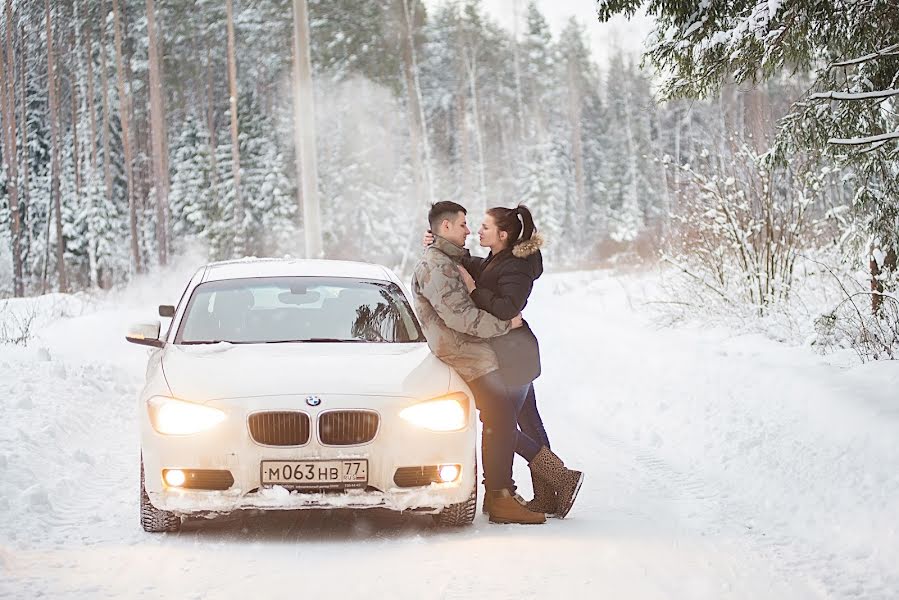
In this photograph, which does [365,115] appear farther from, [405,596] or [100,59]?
[405,596]

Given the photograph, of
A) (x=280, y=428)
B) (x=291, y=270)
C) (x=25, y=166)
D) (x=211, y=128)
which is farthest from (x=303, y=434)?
(x=211, y=128)

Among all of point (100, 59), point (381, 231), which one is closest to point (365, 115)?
point (381, 231)

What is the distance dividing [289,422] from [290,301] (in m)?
1.76

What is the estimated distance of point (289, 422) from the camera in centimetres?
520

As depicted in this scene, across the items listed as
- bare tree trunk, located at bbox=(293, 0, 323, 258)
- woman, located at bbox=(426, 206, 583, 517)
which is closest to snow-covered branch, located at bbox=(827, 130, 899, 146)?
woman, located at bbox=(426, 206, 583, 517)

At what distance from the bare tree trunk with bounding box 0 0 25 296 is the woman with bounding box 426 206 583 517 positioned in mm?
30162

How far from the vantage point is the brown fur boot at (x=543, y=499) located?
243 inches

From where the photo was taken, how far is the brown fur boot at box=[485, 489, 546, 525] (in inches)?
232

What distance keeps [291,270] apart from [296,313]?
1.51 feet

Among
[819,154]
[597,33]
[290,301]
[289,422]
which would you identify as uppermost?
[597,33]

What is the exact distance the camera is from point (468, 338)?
5.89 metres

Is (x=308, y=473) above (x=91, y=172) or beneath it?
beneath

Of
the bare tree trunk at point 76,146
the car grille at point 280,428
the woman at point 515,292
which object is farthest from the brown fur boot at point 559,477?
the bare tree trunk at point 76,146

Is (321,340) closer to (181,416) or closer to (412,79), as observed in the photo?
(181,416)
